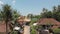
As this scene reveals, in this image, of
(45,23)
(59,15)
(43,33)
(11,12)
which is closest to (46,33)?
(43,33)

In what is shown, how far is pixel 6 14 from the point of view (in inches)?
1524

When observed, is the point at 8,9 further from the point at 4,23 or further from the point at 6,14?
the point at 4,23

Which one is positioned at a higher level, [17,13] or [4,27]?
[17,13]

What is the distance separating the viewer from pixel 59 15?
7269 cm

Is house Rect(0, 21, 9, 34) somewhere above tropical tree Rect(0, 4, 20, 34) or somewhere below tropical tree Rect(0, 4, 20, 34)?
below

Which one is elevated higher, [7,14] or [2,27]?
[7,14]

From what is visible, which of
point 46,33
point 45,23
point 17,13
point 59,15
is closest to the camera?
point 46,33

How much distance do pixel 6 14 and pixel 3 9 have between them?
1.16m

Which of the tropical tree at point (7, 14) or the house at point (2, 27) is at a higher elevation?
the tropical tree at point (7, 14)

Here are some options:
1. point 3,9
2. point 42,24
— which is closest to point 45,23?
point 42,24

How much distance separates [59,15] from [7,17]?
37.1m

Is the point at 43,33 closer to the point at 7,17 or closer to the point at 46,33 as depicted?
the point at 46,33

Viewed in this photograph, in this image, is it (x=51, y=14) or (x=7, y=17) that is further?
(x=51, y=14)

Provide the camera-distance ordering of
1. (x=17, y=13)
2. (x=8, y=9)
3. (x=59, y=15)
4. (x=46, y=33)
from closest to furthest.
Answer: (x=46, y=33) < (x=8, y=9) < (x=17, y=13) < (x=59, y=15)
